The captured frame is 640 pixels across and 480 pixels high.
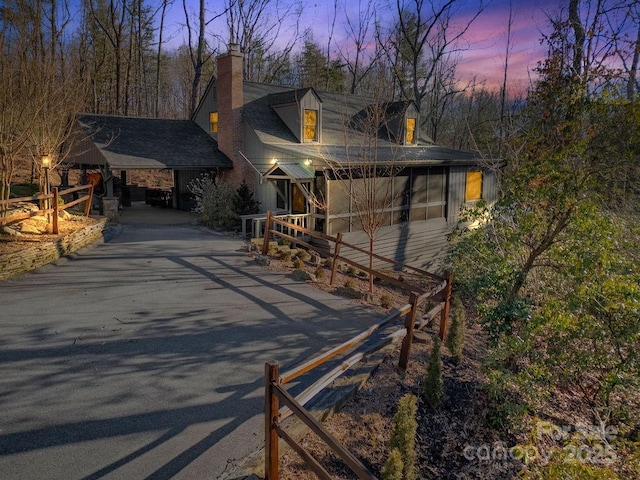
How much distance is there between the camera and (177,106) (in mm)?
47250

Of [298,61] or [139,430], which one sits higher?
[298,61]

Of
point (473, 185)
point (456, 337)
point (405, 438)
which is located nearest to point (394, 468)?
point (405, 438)

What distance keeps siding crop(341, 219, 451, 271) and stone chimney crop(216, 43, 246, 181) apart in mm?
5678

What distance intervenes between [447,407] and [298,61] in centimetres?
3682

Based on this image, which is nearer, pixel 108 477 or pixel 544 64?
pixel 108 477

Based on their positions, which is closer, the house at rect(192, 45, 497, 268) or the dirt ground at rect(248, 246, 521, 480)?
the dirt ground at rect(248, 246, 521, 480)

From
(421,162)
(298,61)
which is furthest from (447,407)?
(298,61)

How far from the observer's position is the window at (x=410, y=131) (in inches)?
829

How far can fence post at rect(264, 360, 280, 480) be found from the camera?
3.69 m

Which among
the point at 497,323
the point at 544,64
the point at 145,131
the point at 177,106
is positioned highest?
the point at 177,106

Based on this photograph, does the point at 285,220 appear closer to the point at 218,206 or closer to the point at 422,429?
the point at 218,206

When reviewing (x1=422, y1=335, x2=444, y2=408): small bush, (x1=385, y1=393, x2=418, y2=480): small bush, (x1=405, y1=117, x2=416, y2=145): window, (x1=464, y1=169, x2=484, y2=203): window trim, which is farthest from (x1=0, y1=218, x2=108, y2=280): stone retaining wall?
(x1=464, y1=169, x2=484, y2=203): window trim

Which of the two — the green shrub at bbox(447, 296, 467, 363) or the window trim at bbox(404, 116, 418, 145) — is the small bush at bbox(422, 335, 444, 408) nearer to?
the green shrub at bbox(447, 296, 467, 363)

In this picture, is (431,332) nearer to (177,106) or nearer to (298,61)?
(298,61)
